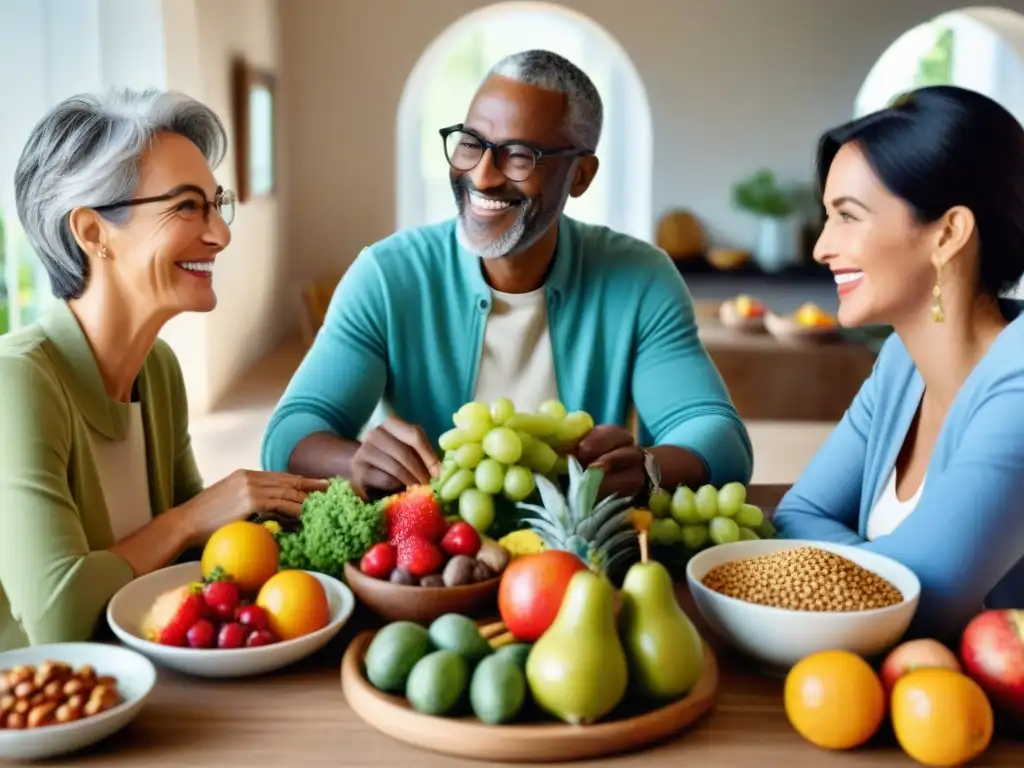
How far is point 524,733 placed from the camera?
1104 mm

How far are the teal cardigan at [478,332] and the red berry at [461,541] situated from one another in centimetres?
86

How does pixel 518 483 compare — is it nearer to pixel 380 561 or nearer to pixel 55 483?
pixel 380 561

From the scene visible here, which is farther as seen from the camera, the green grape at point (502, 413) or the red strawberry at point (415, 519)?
the green grape at point (502, 413)

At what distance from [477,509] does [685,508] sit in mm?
311

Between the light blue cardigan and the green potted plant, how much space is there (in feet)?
21.1

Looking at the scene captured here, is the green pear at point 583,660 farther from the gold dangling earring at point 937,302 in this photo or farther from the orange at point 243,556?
the gold dangling earring at point 937,302

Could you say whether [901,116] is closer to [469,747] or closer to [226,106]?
[469,747]

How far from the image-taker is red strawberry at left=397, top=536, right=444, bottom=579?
1352mm

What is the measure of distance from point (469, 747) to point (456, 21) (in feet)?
24.7

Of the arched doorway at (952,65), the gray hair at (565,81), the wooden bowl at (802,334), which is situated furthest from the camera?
the arched doorway at (952,65)

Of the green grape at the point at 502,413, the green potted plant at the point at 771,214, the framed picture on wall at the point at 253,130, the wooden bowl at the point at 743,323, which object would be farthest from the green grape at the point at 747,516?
the green potted plant at the point at 771,214

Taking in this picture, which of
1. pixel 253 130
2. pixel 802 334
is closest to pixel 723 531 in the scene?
pixel 802 334

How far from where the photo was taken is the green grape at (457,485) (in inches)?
60.7

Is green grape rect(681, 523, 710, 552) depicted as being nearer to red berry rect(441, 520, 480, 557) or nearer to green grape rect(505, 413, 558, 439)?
green grape rect(505, 413, 558, 439)
